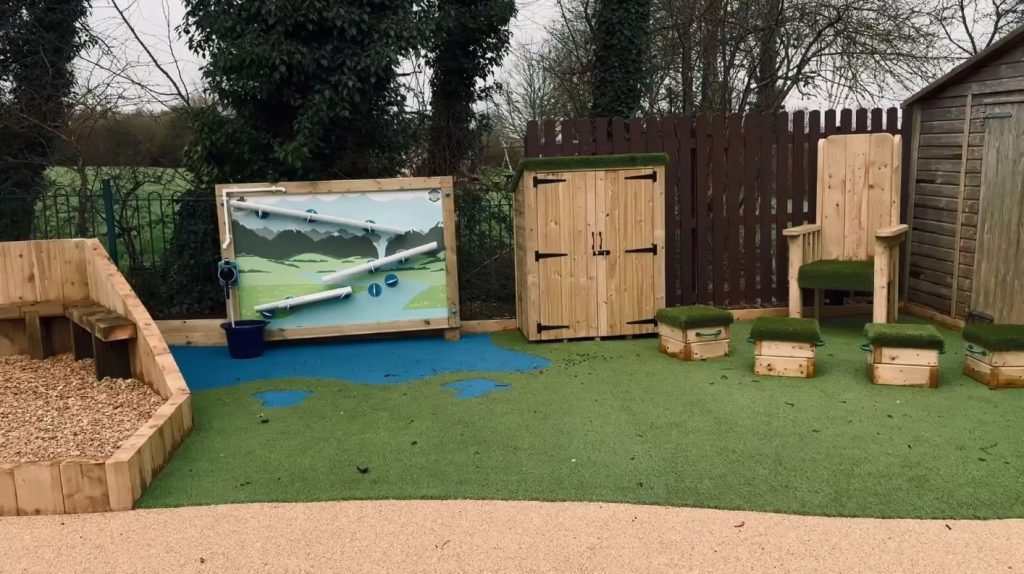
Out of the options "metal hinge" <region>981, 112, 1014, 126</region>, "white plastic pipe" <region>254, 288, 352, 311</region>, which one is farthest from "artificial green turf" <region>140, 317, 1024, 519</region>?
"metal hinge" <region>981, 112, 1014, 126</region>

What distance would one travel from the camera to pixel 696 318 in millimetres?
6137

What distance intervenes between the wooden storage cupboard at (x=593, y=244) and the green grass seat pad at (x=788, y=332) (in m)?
1.49

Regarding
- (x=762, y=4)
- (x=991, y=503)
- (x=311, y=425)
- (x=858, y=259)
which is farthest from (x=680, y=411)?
(x=762, y=4)

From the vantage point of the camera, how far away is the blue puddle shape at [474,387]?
216 inches

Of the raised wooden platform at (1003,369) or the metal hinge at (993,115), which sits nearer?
the raised wooden platform at (1003,369)

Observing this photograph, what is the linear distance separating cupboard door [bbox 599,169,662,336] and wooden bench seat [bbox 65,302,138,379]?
3.85m

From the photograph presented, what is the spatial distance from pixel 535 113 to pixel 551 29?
1.59 meters

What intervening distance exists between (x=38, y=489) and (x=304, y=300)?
3612mm

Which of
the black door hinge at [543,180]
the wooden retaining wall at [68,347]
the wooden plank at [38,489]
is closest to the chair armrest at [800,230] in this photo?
the black door hinge at [543,180]

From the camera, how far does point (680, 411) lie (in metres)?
4.95

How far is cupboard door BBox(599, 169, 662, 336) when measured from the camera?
6.98 metres

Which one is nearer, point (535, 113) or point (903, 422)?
point (903, 422)

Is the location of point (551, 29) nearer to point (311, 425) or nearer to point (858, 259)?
point (858, 259)

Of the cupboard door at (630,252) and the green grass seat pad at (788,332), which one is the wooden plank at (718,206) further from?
the green grass seat pad at (788,332)
